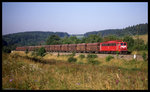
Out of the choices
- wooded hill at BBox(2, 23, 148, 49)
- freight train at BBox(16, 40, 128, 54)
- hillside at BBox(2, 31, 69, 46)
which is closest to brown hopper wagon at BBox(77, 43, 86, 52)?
freight train at BBox(16, 40, 128, 54)

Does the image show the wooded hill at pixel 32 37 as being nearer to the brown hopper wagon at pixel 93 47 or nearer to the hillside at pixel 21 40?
the hillside at pixel 21 40

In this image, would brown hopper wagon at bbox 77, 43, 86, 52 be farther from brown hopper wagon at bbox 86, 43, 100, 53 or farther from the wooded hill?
the wooded hill

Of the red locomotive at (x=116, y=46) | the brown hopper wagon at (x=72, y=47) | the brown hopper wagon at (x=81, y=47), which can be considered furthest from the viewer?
the brown hopper wagon at (x=72, y=47)

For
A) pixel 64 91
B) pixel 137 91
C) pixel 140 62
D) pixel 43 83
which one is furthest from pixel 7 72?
pixel 140 62

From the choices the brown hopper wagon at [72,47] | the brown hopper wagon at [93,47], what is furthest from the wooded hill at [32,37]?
the brown hopper wagon at [72,47]

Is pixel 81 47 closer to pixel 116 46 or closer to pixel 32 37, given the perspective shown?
pixel 116 46

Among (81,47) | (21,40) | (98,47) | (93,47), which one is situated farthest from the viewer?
(81,47)

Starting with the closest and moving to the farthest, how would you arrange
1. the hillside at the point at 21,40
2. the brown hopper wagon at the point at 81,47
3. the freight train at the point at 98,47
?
the hillside at the point at 21,40
the freight train at the point at 98,47
the brown hopper wagon at the point at 81,47

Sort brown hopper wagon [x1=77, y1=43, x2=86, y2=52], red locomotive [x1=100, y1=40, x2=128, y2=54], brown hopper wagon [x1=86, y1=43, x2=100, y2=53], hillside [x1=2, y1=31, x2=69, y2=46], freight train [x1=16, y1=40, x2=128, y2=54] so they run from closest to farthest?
hillside [x1=2, y1=31, x2=69, y2=46] → red locomotive [x1=100, y1=40, x2=128, y2=54] → freight train [x1=16, y1=40, x2=128, y2=54] → brown hopper wagon [x1=86, y1=43, x2=100, y2=53] → brown hopper wagon [x1=77, y1=43, x2=86, y2=52]

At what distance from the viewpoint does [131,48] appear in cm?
2877

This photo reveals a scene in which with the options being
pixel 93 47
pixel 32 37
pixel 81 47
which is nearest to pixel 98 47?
pixel 93 47

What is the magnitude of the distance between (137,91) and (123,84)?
2.09 feet

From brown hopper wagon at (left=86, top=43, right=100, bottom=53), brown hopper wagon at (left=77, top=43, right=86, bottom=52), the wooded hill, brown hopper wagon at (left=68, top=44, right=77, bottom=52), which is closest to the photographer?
the wooded hill

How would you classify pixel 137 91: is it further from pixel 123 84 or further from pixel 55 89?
pixel 55 89
